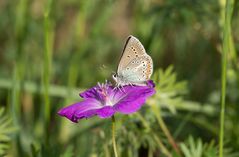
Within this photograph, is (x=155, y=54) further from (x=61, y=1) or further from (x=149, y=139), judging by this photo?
(x=149, y=139)

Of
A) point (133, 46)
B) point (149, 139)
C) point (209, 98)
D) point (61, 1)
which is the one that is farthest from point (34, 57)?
point (133, 46)

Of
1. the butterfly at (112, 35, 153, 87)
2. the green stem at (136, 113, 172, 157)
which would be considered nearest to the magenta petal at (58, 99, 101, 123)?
the butterfly at (112, 35, 153, 87)

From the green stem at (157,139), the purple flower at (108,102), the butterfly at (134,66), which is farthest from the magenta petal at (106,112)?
the green stem at (157,139)

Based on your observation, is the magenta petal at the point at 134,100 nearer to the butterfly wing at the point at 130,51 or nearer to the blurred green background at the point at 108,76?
the butterfly wing at the point at 130,51

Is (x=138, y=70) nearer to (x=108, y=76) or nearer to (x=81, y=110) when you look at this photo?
(x=81, y=110)

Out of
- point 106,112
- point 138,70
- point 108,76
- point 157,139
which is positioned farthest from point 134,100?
point 108,76

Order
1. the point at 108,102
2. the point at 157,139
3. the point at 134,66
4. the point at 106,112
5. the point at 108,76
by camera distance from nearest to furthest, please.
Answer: the point at 106,112 → the point at 108,102 → the point at 134,66 → the point at 157,139 → the point at 108,76

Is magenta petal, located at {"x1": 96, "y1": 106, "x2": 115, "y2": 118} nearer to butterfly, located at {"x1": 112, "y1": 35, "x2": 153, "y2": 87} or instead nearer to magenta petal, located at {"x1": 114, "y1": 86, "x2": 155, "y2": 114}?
magenta petal, located at {"x1": 114, "y1": 86, "x2": 155, "y2": 114}
